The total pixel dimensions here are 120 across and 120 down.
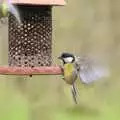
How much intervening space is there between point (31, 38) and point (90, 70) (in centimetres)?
62

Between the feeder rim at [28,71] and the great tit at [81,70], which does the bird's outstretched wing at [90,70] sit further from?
the feeder rim at [28,71]

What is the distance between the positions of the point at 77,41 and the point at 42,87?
2.31 feet

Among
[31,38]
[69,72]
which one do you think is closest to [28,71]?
[69,72]

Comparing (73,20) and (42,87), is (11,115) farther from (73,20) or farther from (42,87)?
(73,20)

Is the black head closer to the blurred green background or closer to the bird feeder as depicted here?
the bird feeder

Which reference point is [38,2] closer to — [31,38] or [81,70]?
[31,38]

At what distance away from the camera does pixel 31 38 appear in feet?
15.5

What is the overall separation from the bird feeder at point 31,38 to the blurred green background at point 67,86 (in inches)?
101

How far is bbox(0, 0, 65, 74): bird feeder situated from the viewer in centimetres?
468

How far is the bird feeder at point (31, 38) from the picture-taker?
4684 mm

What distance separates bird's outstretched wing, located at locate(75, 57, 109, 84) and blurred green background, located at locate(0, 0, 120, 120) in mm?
3025

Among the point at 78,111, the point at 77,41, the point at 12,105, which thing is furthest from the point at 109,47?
the point at 12,105

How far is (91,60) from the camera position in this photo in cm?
428

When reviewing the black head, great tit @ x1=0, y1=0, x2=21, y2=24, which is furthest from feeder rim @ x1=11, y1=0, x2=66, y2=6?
the black head
